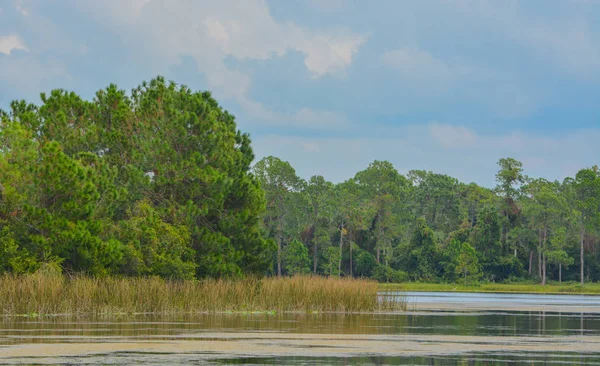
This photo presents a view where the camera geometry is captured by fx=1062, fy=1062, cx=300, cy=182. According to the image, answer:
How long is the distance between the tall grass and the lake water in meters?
1.24

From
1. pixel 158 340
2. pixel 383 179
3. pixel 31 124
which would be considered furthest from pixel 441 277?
pixel 158 340

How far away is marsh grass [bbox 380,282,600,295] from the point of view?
3991 inches

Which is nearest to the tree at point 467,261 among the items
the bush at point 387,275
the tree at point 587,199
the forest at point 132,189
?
the bush at point 387,275

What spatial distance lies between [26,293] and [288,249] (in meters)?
70.7

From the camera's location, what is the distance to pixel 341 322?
35.8 metres

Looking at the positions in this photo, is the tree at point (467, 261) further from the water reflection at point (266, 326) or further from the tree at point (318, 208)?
the water reflection at point (266, 326)

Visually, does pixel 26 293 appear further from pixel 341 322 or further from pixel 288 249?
pixel 288 249

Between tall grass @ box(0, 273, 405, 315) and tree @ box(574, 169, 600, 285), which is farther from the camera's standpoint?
tree @ box(574, 169, 600, 285)

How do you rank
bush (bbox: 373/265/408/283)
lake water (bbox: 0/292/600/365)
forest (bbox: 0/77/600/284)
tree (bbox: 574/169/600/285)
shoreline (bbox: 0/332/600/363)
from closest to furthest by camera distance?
lake water (bbox: 0/292/600/365), shoreline (bbox: 0/332/600/363), forest (bbox: 0/77/600/284), bush (bbox: 373/265/408/283), tree (bbox: 574/169/600/285)

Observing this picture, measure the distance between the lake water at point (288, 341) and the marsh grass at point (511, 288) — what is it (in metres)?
63.0

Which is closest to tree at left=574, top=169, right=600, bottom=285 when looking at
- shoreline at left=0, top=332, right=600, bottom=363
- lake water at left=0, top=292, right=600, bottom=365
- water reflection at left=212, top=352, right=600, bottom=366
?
lake water at left=0, top=292, right=600, bottom=365

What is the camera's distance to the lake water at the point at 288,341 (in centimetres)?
2183

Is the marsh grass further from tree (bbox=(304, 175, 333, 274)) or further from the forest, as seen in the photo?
the forest

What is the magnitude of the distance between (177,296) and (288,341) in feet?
47.7
